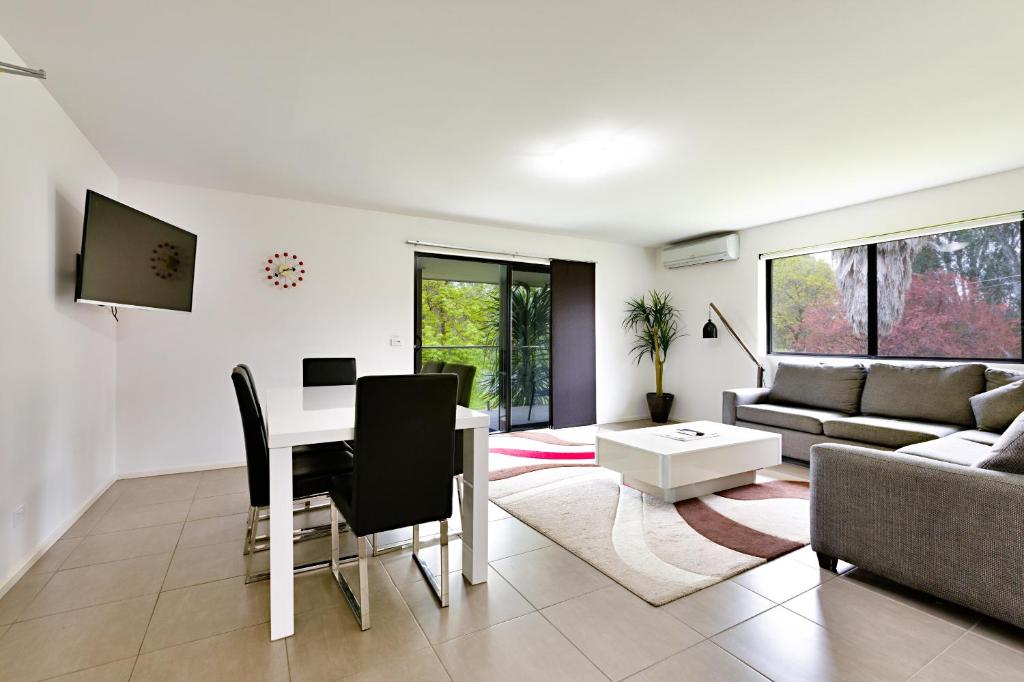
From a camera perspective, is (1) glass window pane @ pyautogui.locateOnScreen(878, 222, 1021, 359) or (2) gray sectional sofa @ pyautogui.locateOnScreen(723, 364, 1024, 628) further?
(1) glass window pane @ pyautogui.locateOnScreen(878, 222, 1021, 359)

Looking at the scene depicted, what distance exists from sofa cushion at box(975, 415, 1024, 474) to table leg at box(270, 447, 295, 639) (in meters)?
2.78

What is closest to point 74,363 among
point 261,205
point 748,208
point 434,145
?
point 261,205

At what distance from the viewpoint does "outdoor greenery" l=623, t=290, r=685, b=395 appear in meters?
6.51

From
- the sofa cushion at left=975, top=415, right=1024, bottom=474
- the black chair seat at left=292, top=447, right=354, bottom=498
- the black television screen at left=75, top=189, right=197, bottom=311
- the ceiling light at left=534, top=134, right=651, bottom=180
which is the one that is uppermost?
the ceiling light at left=534, top=134, right=651, bottom=180

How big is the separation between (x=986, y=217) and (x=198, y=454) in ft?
22.5

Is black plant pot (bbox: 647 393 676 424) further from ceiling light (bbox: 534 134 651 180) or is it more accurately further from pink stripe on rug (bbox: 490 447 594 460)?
ceiling light (bbox: 534 134 651 180)

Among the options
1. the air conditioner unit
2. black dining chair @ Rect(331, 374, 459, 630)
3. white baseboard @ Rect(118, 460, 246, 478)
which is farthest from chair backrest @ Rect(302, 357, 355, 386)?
the air conditioner unit

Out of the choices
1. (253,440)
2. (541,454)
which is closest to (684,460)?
(541,454)

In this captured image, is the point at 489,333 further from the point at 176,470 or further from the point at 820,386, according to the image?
the point at 820,386

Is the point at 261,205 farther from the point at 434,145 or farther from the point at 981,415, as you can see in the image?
the point at 981,415

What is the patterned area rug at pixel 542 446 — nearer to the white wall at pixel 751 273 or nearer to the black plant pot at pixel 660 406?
the black plant pot at pixel 660 406

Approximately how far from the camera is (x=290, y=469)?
1774 mm

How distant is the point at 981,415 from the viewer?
3.40 metres

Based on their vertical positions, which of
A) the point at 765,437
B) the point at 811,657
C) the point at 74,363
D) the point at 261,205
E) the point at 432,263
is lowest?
the point at 811,657
